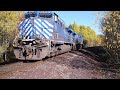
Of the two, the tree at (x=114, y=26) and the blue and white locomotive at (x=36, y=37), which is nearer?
the tree at (x=114, y=26)

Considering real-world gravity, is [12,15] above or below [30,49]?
above

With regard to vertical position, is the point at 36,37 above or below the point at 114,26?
below

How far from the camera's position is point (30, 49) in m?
12.9

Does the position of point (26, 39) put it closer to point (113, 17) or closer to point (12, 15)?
point (113, 17)

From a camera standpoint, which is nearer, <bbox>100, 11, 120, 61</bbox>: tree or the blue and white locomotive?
<bbox>100, 11, 120, 61</bbox>: tree

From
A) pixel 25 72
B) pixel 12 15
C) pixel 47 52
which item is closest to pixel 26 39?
pixel 47 52

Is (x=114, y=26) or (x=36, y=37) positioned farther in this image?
(x=36, y=37)
